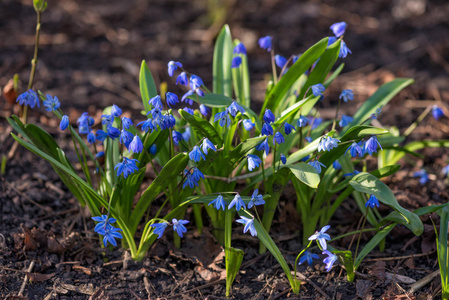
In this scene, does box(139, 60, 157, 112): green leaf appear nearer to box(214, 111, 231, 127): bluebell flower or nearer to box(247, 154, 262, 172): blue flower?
box(214, 111, 231, 127): bluebell flower

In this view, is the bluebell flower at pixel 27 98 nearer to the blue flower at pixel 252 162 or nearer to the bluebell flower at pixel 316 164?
the blue flower at pixel 252 162

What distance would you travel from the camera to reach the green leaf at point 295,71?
2828 mm

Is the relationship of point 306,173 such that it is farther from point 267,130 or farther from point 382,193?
point 382,193

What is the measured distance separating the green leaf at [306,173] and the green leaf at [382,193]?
298mm

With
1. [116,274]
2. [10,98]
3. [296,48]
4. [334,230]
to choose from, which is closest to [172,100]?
[116,274]

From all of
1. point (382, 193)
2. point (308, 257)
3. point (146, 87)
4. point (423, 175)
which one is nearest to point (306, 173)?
point (382, 193)

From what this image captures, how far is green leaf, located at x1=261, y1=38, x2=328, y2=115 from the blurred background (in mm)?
1755

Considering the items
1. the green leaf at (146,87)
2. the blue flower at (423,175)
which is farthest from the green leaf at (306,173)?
the blue flower at (423,175)

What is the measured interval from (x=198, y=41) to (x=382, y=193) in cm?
347

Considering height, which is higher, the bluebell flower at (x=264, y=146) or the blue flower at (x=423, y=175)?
the bluebell flower at (x=264, y=146)

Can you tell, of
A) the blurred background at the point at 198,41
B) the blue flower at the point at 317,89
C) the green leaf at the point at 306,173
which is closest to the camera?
the green leaf at the point at 306,173

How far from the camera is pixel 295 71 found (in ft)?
9.52

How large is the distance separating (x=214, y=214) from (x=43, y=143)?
105cm

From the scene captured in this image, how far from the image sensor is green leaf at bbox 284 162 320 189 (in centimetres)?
248
